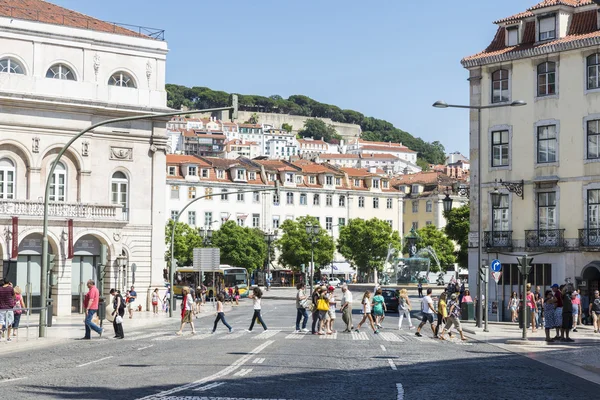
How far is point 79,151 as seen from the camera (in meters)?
54.8

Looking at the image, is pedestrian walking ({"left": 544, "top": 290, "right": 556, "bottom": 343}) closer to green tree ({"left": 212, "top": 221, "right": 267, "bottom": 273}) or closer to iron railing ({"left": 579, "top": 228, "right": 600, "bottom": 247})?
iron railing ({"left": 579, "top": 228, "right": 600, "bottom": 247})

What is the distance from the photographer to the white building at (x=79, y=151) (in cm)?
→ 5191

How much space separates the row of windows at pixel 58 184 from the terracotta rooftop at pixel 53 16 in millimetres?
7611

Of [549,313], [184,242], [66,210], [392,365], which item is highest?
[66,210]

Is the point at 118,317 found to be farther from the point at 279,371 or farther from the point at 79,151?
the point at 79,151

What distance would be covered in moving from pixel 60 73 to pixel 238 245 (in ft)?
184

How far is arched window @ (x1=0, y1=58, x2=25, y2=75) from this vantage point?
53125 mm

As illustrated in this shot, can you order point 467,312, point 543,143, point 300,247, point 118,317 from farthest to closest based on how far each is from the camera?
point 300,247 → point 543,143 → point 467,312 → point 118,317

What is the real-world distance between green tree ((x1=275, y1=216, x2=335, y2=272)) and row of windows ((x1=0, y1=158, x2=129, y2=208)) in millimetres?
57297

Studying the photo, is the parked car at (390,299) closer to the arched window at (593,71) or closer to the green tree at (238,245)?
the arched window at (593,71)

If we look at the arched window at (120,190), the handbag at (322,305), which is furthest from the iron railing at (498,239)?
the arched window at (120,190)

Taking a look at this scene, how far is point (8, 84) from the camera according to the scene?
52750 millimetres

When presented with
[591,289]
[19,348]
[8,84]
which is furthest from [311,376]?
[8,84]

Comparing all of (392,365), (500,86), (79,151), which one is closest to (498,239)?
(500,86)
